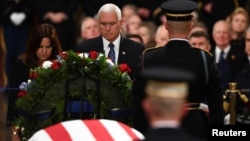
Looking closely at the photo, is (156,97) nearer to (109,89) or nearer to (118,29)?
(109,89)

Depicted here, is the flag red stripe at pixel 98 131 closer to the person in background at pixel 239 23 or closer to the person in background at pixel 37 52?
the person in background at pixel 37 52

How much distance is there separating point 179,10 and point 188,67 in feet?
1.61

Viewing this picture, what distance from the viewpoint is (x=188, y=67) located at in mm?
7773

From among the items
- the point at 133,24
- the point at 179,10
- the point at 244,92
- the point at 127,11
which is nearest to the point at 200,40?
the point at 244,92

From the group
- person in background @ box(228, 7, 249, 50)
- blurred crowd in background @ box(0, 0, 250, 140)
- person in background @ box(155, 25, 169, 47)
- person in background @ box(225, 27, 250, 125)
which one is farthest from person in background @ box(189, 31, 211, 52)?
blurred crowd in background @ box(0, 0, 250, 140)

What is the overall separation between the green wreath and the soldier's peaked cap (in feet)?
3.06

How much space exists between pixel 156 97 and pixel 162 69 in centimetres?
22

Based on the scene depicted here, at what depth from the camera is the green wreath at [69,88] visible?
8.51 m

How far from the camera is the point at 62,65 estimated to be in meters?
8.69

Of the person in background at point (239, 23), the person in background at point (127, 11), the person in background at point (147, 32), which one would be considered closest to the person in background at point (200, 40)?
the person in background at point (147, 32)

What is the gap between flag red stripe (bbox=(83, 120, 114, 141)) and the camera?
7.09 metres

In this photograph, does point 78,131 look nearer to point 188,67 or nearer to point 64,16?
point 188,67

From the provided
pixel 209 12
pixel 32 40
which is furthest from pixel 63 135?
pixel 209 12

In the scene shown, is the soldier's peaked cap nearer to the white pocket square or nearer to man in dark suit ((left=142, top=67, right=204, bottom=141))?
man in dark suit ((left=142, top=67, right=204, bottom=141))
